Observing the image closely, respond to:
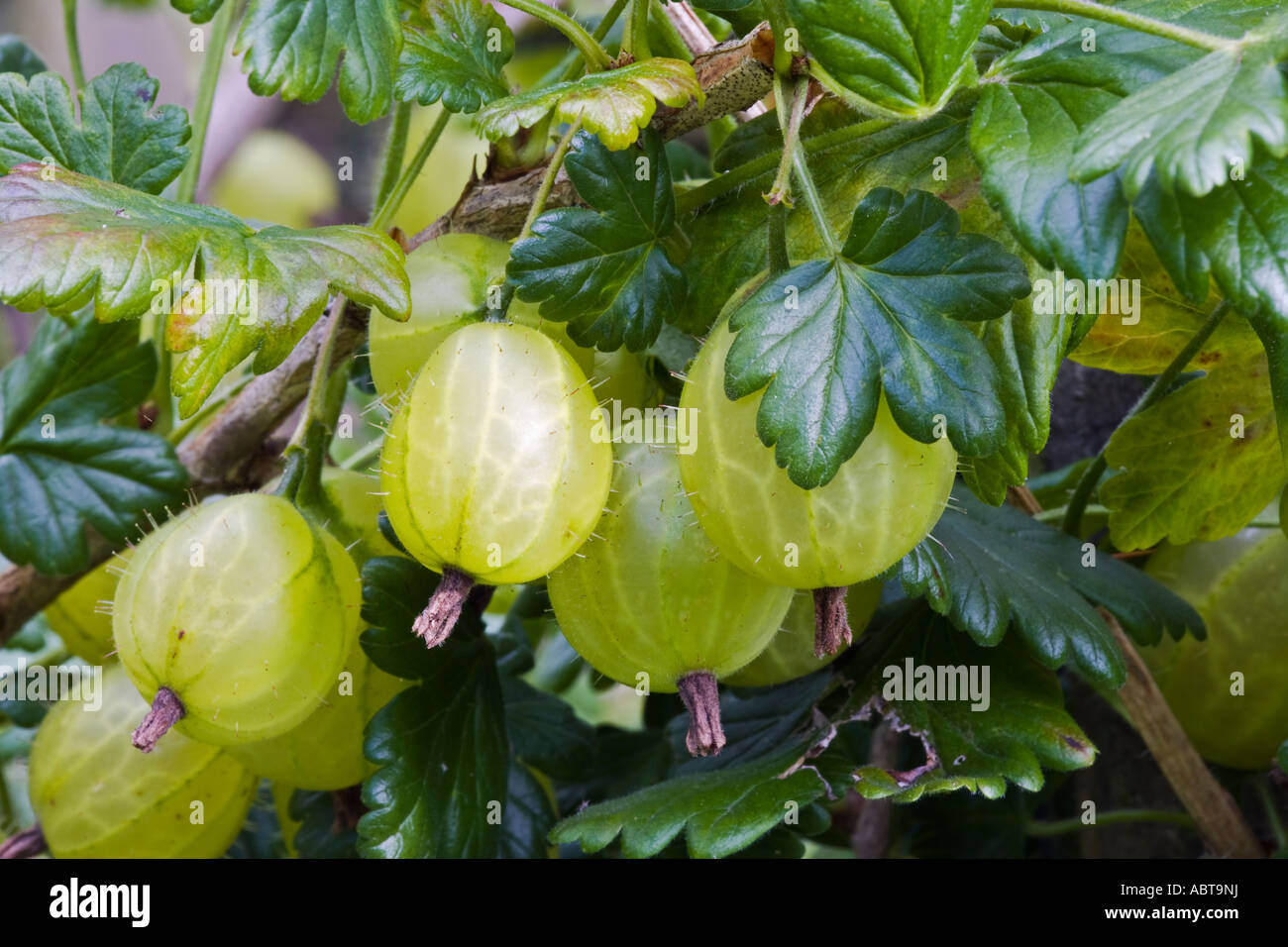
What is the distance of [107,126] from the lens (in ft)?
2.22

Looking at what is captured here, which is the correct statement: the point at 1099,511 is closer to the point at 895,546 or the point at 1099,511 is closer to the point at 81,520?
the point at 895,546

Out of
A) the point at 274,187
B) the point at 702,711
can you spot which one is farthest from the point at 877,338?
the point at 274,187

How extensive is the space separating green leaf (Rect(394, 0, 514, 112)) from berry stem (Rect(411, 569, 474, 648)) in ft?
0.73

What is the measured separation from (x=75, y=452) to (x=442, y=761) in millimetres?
363

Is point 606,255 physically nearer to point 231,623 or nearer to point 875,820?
point 231,623

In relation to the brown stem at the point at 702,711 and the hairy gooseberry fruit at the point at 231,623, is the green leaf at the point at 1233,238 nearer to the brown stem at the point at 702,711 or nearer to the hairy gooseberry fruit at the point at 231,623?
the brown stem at the point at 702,711

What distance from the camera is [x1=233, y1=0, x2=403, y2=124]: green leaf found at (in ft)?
1.76

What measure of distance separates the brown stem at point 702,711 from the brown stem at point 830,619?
6 centimetres

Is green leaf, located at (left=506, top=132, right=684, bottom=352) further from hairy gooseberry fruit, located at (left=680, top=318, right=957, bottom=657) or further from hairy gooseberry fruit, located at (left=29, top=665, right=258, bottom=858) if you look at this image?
hairy gooseberry fruit, located at (left=29, top=665, right=258, bottom=858)

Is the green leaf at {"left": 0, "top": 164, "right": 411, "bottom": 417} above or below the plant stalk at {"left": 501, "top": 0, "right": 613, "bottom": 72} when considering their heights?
below

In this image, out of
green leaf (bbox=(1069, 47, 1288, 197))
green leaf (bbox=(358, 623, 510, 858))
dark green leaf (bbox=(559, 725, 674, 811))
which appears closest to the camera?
green leaf (bbox=(1069, 47, 1288, 197))

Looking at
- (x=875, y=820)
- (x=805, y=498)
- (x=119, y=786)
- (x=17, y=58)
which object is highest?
(x=17, y=58)

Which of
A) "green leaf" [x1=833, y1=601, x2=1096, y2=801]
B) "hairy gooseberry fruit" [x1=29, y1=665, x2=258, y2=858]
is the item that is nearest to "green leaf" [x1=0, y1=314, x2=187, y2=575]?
"hairy gooseberry fruit" [x1=29, y1=665, x2=258, y2=858]

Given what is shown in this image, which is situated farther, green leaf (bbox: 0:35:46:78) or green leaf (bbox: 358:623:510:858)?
green leaf (bbox: 0:35:46:78)
